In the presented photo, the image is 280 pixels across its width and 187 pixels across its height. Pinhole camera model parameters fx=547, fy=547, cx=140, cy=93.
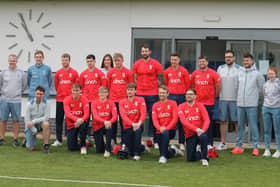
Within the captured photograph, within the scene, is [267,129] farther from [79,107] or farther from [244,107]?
[79,107]

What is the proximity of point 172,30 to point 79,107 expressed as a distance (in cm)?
338

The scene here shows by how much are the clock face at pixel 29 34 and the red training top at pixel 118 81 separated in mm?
3192

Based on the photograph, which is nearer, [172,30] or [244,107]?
[244,107]

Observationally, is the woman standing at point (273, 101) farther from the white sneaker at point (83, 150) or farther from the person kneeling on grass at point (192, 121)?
the white sneaker at point (83, 150)

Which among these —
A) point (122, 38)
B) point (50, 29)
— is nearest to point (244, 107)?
point (122, 38)

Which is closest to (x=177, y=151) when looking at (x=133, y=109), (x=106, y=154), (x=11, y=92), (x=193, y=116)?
(x=193, y=116)

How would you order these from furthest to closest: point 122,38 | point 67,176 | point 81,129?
point 122,38, point 81,129, point 67,176

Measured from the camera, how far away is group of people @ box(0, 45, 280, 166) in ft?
31.3

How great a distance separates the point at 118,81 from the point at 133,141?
1552 millimetres

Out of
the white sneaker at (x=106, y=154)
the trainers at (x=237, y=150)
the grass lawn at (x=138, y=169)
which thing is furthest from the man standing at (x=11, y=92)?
the trainers at (x=237, y=150)

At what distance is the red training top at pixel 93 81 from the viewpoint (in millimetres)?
10891

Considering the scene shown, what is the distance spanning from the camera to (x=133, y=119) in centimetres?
984

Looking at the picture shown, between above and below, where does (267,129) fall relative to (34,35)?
below

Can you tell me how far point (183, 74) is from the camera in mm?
10688
